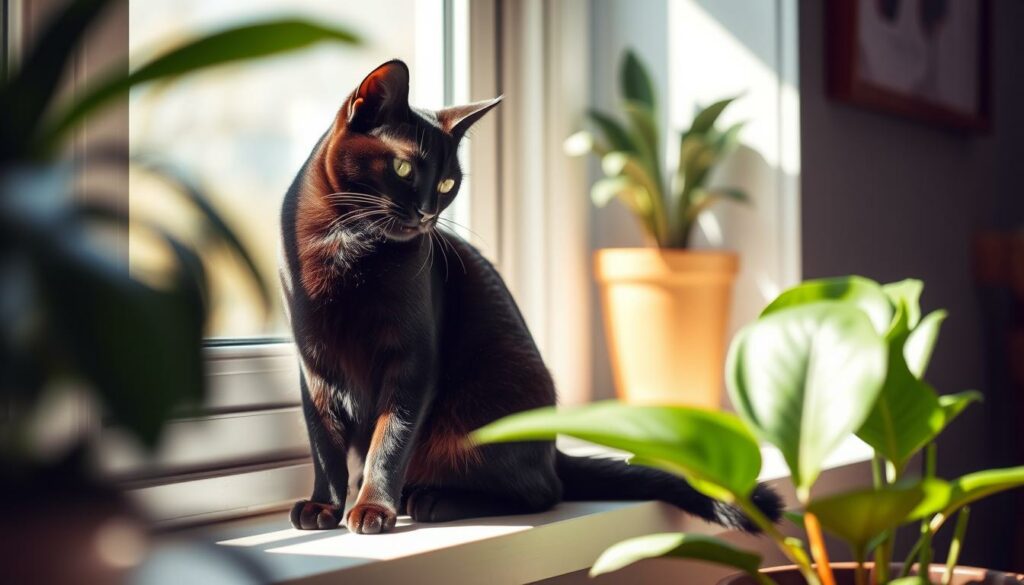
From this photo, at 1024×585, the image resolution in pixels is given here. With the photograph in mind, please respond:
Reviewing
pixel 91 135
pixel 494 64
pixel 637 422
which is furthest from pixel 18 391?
pixel 494 64

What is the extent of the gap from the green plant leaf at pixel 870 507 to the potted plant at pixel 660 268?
80 cm

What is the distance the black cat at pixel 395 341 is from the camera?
86cm

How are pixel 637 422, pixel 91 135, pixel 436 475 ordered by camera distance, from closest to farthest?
pixel 637 422 < pixel 91 135 < pixel 436 475

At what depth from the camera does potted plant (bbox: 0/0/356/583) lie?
34 cm

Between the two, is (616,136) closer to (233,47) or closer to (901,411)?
(901,411)

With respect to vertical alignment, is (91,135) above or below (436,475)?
above

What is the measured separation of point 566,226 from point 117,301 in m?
1.18

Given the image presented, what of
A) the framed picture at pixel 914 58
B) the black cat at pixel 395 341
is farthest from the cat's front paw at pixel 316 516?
the framed picture at pixel 914 58

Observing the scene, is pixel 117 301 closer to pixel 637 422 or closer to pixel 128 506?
pixel 128 506

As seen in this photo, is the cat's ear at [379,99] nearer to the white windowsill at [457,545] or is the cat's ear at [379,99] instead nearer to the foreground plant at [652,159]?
the white windowsill at [457,545]

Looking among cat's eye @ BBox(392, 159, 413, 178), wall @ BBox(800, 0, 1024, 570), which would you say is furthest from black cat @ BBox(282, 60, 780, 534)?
wall @ BBox(800, 0, 1024, 570)

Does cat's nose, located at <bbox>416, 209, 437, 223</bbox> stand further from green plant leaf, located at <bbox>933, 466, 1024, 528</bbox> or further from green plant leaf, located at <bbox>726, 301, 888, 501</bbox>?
green plant leaf, located at <bbox>933, 466, 1024, 528</bbox>

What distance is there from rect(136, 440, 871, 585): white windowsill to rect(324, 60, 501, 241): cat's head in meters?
0.28

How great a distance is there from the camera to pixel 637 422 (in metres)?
0.53
